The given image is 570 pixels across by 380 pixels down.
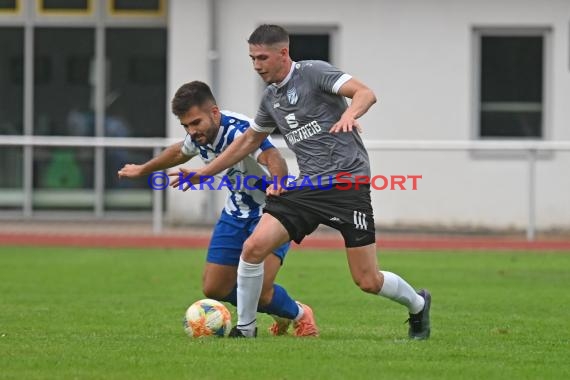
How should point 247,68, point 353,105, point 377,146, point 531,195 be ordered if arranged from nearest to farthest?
point 353,105 < point 377,146 < point 531,195 < point 247,68

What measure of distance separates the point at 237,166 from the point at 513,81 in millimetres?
13573

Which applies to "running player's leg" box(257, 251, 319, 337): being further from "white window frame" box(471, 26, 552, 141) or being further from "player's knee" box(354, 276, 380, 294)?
"white window frame" box(471, 26, 552, 141)

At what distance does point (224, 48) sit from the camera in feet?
70.4

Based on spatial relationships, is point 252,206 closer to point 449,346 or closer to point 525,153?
point 449,346

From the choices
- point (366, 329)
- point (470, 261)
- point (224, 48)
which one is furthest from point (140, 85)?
point (366, 329)

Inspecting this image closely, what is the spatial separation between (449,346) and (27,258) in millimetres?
9365

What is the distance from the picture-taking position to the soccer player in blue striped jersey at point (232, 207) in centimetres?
878

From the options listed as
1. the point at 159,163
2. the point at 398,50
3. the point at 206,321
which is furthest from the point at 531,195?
the point at 206,321

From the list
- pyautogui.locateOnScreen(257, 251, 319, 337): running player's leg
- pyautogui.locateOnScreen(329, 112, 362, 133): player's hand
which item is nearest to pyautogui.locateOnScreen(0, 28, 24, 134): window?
pyautogui.locateOnScreen(257, 251, 319, 337): running player's leg

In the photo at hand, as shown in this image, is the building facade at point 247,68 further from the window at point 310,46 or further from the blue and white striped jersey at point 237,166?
the blue and white striped jersey at point 237,166

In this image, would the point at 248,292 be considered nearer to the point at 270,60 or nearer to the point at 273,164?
the point at 273,164

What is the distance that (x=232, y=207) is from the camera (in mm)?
9109

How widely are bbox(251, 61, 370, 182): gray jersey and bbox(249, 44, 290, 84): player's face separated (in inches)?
3.5

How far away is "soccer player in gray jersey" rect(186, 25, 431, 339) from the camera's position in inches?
324
